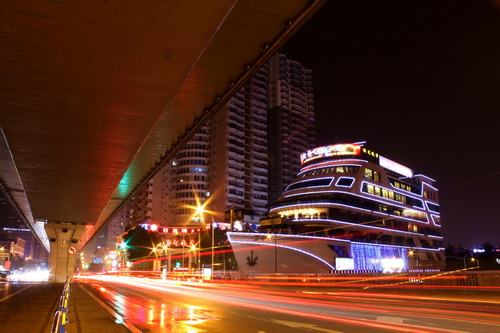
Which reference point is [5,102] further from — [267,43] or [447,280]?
[447,280]

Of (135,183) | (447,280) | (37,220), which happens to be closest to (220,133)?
(37,220)

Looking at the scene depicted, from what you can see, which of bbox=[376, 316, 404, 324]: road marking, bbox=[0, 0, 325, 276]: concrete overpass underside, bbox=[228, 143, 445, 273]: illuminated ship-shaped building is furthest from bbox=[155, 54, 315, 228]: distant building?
bbox=[376, 316, 404, 324]: road marking

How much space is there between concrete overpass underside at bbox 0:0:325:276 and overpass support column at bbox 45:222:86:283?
31.6 metres

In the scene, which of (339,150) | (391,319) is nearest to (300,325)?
(391,319)

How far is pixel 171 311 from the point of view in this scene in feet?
57.7

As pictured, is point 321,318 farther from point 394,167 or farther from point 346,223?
point 394,167

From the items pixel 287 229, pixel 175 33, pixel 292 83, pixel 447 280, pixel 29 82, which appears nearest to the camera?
pixel 175 33

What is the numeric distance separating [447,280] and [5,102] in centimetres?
2683

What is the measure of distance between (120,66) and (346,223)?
83.5 m

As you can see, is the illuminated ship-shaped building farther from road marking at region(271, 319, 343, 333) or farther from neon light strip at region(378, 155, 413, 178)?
road marking at region(271, 319, 343, 333)

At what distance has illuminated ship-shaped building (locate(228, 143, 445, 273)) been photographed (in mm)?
75062

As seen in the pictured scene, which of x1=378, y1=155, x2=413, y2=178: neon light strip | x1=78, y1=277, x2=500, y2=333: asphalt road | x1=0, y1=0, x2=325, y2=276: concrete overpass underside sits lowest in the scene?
x1=78, y1=277, x2=500, y2=333: asphalt road

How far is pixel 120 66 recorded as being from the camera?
11.0 m

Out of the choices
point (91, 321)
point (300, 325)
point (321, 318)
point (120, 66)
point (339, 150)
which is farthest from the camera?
point (339, 150)
